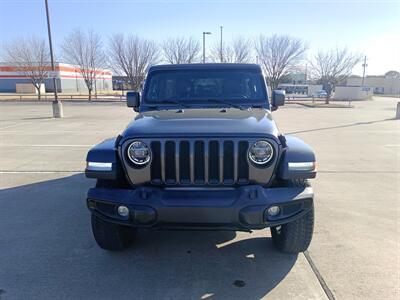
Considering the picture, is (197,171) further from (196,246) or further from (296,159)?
(196,246)

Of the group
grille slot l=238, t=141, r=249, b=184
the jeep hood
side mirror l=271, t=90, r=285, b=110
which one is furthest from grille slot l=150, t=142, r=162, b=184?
side mirror l=271, t=90, r=285, b=110

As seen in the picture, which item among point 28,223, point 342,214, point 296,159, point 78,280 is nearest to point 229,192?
point 296,159

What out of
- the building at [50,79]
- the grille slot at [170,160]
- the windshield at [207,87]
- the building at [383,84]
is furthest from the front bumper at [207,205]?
the building at [383,84]

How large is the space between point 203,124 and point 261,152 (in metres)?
0.59

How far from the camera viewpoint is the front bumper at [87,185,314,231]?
284 centimetres

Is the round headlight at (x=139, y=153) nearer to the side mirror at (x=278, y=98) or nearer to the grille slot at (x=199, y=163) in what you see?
the grille slot at (x=199, y=163)

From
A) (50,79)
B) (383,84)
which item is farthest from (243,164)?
(383,84)

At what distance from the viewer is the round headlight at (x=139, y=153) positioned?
3010mm

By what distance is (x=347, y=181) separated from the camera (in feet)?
21.3

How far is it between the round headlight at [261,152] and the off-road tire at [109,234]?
1540 millimetres

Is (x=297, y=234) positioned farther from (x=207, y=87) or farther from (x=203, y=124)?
(x=207, y=87)

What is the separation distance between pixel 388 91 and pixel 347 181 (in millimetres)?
92637

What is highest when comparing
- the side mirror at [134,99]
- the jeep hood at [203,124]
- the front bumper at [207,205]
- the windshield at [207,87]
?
the windshield at [207,87]

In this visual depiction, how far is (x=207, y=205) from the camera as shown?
2828 millimetres
